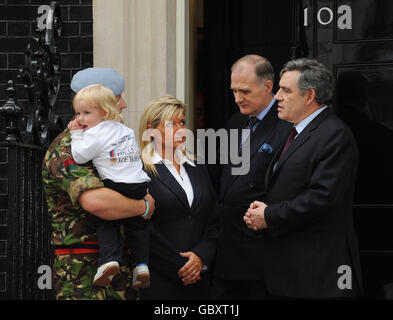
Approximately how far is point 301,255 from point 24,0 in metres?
3.33

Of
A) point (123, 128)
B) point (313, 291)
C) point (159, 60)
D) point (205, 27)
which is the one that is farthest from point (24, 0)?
point (313, 291)

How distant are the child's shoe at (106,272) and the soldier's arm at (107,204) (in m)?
0.24

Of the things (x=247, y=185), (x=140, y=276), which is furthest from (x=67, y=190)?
(x=247, y=185)

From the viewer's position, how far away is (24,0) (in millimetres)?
6082

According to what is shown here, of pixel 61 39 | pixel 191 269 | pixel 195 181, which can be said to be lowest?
pixel 191 269

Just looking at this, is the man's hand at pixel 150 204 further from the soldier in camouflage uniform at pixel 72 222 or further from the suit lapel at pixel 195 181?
the suit lapel at pixel 195 181

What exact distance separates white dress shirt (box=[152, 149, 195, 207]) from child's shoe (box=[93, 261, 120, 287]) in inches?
32.9

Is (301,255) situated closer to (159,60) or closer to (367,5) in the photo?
(159,60)

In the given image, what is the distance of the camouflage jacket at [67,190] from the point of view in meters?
3.81

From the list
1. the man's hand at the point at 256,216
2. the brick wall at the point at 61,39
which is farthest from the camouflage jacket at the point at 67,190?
the brick wall at the point at 61,39

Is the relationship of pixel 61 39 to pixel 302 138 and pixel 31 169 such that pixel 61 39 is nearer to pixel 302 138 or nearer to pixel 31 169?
pixel 31 169

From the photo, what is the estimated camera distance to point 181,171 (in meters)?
4.60

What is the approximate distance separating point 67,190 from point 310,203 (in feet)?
4.35

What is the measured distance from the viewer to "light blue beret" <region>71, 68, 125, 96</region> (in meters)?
4.25
